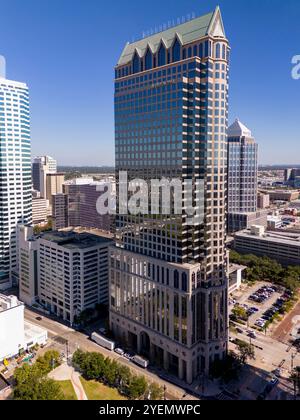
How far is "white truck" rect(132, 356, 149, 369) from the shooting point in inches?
2997

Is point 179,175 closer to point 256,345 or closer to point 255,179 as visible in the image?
point 256,345

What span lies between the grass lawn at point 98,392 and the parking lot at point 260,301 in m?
47.0

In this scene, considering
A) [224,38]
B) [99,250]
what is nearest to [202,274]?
[99,250]

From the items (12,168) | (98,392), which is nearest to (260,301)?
(98,392)

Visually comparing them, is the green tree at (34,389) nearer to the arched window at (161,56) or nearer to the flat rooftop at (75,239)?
the flat rooftop at (75,239)

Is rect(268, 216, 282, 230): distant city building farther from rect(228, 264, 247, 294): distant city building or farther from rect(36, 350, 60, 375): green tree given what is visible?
rect(36, 350, 60, 375): green tree

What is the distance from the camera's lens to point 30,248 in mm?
109375

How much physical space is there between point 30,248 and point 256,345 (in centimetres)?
7483

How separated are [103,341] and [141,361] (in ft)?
42.4

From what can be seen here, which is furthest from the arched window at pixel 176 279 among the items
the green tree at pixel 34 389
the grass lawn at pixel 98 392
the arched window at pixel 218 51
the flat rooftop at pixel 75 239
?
Answer: the arched window at pixel 218 51

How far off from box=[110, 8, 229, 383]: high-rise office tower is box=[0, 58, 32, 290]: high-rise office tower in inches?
2227

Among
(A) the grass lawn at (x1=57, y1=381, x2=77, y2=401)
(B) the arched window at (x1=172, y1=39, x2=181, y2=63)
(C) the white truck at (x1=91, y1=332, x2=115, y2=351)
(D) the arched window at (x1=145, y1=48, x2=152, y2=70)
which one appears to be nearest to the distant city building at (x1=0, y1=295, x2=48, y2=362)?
(C) the white truck at (x1=91, y1=332, x2=115, y2=351)

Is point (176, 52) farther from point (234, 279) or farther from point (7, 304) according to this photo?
point (234, 279)

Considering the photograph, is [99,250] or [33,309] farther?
[33,309]
